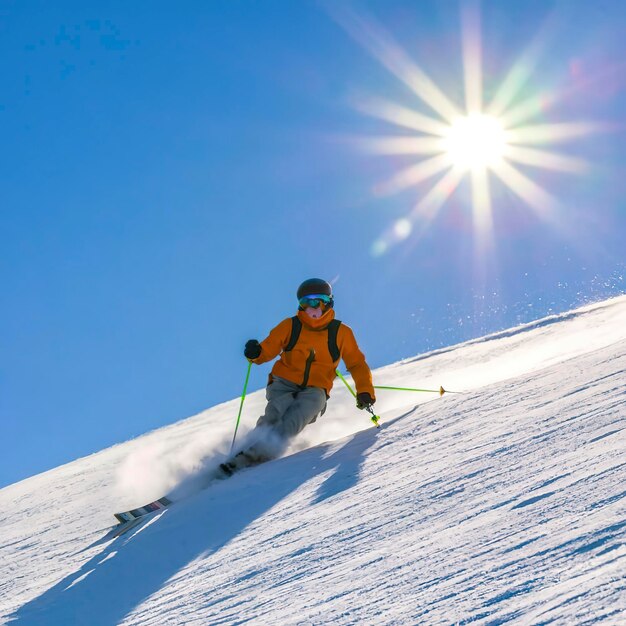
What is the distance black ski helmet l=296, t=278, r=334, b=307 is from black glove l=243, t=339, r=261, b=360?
0.54 m

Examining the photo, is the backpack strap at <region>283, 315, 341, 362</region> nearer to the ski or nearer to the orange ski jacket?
the orange ski jacket

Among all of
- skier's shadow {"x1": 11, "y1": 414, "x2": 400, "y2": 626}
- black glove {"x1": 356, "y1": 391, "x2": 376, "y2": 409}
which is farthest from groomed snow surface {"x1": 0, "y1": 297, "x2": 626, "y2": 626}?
black glove {"x1": 356, "y1": 391, "x2": 376, "y2": 409}

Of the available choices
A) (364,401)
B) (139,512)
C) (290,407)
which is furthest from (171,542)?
(364,401)

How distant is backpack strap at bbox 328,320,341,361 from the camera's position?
592cm

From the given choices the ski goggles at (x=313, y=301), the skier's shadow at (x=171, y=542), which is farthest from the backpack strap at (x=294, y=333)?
the skier's shadow at (x=171, y=542)

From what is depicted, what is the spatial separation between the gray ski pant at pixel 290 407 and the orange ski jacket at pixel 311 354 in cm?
9

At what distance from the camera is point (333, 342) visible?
5.93 m

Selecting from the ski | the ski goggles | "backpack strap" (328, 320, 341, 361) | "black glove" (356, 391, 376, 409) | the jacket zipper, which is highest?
the ski goggles

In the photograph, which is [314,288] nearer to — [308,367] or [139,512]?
[308,367]

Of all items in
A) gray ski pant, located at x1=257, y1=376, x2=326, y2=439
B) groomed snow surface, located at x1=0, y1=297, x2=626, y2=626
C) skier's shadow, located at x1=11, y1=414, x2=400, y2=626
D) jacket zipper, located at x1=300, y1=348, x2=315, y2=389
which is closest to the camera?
groomed snow surface, located at x1=0, y1=297, x2=626, y2=626

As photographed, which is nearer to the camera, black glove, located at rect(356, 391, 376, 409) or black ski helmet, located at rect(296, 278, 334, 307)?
black glove, located at rect(356, 391, 376, 409)

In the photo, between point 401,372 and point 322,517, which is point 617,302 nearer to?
point 401,372

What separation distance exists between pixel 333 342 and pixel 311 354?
0.73 ft

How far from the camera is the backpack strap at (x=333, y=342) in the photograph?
19.4ft
